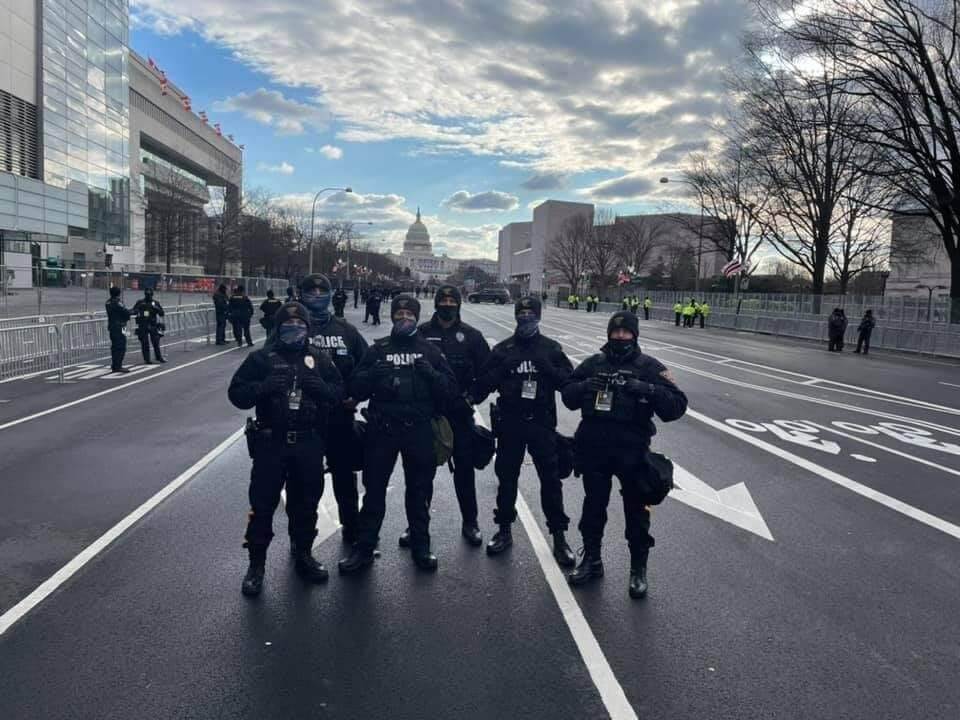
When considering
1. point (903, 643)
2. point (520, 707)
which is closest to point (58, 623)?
point (520, 707)

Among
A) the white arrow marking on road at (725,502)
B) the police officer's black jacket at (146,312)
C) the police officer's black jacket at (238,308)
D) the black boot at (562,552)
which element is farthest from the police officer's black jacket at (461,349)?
the police officer's black jacket at (238,308)

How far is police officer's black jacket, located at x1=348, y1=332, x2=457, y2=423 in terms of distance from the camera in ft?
15.3

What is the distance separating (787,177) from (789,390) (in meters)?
26.1

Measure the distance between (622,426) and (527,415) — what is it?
0.76 m

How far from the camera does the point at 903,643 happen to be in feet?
12.5

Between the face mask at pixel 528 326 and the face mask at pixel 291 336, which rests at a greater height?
the face mask at pixel 528 326

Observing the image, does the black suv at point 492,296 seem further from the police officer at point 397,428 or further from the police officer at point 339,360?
the police officer at point 397,428

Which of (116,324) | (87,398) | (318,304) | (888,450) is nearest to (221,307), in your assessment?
(116,324)

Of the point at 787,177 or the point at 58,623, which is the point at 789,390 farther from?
the point at 787,177

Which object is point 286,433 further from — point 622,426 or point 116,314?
point 116,314

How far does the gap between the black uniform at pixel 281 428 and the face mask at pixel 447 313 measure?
4.02ft

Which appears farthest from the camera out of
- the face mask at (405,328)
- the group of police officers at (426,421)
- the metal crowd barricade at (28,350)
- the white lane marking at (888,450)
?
the metal crowd barricade at (28,350)

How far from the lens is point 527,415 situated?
16.2 feet

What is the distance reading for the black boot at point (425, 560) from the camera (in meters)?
4.70
